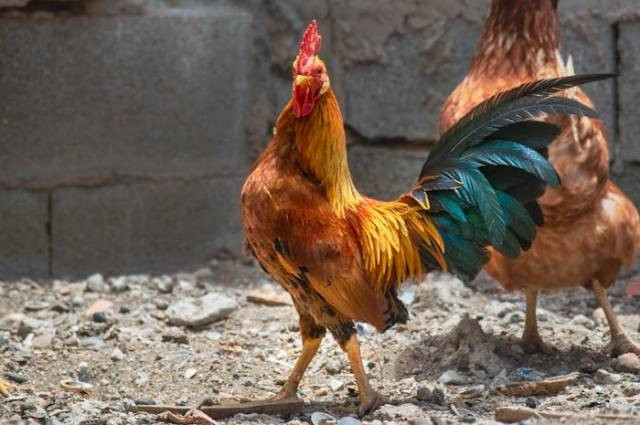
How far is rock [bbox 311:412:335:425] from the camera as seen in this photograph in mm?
4242

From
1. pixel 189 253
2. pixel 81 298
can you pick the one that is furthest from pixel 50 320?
pixel 189 253

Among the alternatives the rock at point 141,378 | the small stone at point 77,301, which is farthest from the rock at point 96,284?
the rock at point 141,378

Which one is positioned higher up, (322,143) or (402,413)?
(322,143)

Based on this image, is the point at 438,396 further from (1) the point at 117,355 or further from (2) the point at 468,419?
(1) the point at 117,355

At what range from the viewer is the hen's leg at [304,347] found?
14.8 ft

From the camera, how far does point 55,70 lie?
6.45m

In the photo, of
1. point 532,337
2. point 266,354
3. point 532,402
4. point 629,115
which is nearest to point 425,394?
point 532,402

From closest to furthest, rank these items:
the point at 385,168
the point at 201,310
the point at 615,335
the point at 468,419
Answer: the point at 468,419, the point at 615,335, the point at 201,310, the point at 385,168

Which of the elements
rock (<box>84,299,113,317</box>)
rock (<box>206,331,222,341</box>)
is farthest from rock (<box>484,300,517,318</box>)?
rock (<box>84,299,113,317</box>)

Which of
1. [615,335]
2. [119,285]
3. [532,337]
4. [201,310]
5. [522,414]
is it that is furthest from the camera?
[119,285]

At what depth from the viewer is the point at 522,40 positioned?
5.03m

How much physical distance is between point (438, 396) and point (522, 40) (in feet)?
5.52

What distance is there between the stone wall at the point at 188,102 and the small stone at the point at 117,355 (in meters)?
1.60

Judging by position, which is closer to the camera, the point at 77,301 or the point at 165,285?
the point at 77,301
